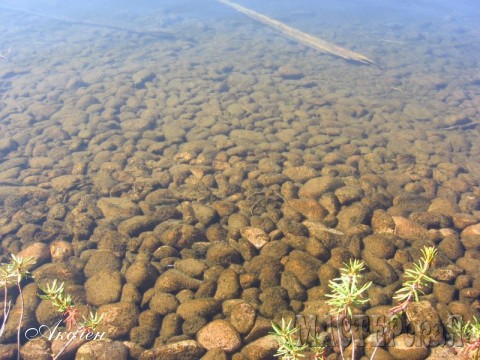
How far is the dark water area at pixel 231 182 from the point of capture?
12.6ft

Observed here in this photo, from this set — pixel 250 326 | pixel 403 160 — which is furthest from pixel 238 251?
pixel 403 160

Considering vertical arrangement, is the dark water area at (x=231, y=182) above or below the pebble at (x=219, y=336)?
above

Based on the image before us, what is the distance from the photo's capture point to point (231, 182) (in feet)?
19.5

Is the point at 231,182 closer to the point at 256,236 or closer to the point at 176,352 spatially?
the point at 256,236

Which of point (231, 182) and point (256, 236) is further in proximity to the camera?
point (231, 182)

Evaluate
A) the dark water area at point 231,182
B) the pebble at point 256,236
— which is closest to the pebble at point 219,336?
the dark water area at point 231,182

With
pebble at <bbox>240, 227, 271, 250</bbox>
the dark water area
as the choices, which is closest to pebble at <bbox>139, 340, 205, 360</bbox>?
the dark water area

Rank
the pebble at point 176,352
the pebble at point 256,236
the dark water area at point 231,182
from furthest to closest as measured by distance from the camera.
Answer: the pebble at point 256,236 → the dark water area at point 231,182 → the pebble at point 176,352

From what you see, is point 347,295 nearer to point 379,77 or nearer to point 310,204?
point 310,204

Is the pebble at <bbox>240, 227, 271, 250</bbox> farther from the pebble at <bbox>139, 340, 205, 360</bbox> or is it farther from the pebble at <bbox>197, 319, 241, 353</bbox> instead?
the pebble at <bbox>139, 340, 205, 360</bbox>

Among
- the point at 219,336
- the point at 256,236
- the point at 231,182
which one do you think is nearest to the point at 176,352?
the point at 219,336

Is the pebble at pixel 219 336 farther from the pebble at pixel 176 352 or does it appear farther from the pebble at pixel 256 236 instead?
the pebble at pixel 256 236

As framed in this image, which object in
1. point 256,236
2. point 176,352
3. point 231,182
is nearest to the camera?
point 176,352

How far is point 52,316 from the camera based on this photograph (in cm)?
373
